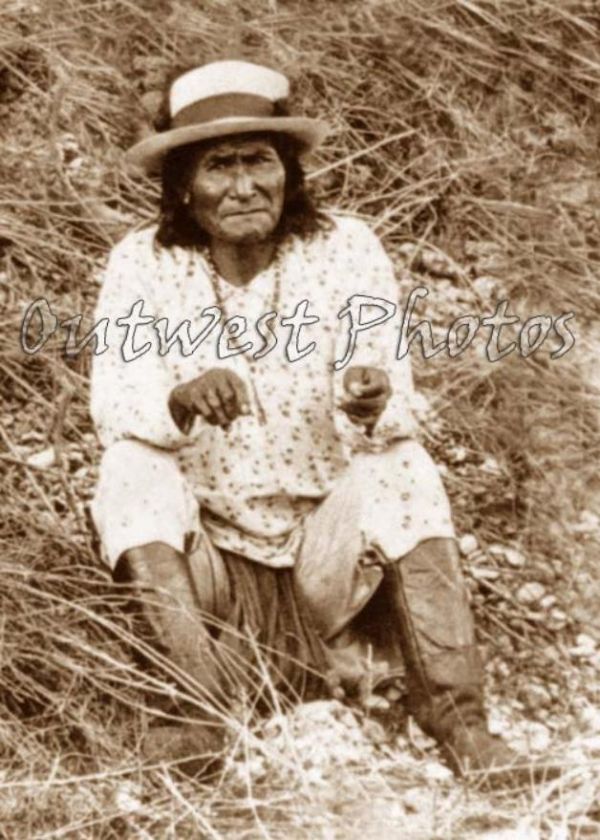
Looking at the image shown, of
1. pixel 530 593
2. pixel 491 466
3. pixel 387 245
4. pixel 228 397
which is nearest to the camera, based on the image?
pixel 228 397

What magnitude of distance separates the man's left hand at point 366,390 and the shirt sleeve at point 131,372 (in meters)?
0.21

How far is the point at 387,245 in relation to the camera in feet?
10.7

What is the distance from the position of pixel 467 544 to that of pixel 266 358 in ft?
1.78

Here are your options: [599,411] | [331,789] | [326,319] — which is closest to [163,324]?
[326,319]

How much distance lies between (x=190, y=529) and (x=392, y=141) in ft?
3.53

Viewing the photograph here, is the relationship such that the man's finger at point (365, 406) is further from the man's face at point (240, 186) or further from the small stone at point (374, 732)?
the small stone at point (374, 732)

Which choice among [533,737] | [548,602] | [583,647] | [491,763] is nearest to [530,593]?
[548,602]

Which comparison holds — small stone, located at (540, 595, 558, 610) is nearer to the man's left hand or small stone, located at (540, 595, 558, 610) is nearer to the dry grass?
the dry grass

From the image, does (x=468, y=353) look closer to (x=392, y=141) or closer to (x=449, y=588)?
(x=392, y=141)

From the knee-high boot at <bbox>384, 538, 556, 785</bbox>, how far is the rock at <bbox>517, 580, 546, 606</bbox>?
36 cm

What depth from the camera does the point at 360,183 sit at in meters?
3.29

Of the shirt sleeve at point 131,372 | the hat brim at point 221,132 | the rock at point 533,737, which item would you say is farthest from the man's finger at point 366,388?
the rock at point 533,737

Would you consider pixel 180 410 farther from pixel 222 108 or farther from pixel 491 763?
pixel 491 763

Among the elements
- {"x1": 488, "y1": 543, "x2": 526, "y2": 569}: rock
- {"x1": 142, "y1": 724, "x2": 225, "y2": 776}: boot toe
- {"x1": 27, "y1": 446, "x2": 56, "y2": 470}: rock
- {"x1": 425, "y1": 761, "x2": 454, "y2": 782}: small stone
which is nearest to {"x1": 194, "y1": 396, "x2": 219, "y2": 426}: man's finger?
{"x1": 142, "y1": 724, "x2": 225, "y2": 776}: boot toe
